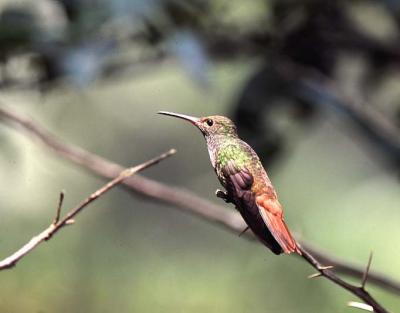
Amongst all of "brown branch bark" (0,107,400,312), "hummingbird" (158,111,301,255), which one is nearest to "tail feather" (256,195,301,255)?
"hummingbird" (158,111,301,255)

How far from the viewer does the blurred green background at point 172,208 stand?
6.00 ft

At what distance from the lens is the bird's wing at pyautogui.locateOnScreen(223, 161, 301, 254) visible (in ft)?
2.24

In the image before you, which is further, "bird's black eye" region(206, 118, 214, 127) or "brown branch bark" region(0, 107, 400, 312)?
"brown branch bark" region(0, 107, 400, 312)

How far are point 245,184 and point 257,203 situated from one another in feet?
0.07

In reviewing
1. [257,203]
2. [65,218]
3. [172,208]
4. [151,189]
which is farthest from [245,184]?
[172,208]

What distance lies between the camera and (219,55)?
1793 millimetres

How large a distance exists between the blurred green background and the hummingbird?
0.62 m

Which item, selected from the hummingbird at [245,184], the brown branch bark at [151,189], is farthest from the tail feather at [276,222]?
the brown branch bark at [151,189]

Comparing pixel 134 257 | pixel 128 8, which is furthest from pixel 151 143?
pixel 128 8

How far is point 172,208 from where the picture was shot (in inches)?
89.9

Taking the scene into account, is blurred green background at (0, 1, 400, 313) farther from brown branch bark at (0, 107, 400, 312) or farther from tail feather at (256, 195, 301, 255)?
tail feather at (256, 195, 301, 255)

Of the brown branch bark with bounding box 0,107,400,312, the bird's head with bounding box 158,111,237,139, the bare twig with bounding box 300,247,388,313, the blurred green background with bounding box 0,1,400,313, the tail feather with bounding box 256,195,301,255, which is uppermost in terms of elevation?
the blurred green background with bounding box 0,1,400,313

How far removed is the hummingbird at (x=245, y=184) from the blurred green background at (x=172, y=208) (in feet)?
2.04

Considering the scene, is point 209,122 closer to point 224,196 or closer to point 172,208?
point 224,196
